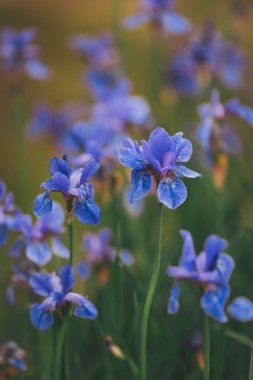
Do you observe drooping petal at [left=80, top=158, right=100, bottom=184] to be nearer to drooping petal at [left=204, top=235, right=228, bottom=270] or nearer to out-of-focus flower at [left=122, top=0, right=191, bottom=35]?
drooping petal at [left=204, top=235, right=228, bottom=270]

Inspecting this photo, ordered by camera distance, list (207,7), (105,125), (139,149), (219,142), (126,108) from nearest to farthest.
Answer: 1. (139,149)
2. (219,142)
3. (105,125)
4. (126,108)
5. (207,7)

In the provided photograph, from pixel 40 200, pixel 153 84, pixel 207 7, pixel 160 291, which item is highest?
pixel 207 7

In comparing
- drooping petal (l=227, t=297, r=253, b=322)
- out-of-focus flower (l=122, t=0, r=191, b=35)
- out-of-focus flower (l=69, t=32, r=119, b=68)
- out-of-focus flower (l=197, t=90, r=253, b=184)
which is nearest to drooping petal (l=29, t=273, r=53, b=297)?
drooping petal (l=227, t=297, r=253, b=322)

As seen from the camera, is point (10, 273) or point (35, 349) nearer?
point (35, 349)

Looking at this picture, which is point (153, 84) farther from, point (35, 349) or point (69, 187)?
point (69, 187)

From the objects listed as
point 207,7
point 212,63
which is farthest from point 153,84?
point 207,7

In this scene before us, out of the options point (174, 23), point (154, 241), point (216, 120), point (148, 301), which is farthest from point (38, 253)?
point (174, 23)
